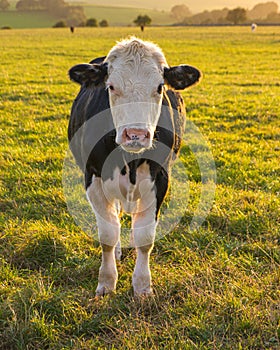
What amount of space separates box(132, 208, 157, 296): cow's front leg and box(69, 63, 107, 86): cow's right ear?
43.7 inches

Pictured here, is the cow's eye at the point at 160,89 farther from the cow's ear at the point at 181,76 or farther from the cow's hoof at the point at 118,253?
the cow's hoof at the point at 118,253

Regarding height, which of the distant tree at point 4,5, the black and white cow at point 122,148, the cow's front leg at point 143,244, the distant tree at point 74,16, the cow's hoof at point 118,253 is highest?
the distant tree at point 4,5

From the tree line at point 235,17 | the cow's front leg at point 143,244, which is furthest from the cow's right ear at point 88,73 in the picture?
the tree line at point 235,17

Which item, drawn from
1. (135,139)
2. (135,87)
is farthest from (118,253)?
(135,87)

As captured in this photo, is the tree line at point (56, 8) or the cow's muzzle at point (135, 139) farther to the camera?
the tree line at point (56, 8)

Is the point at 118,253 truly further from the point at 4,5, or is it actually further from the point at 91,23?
the point at 4,5

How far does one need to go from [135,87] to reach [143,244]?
1.28 metres

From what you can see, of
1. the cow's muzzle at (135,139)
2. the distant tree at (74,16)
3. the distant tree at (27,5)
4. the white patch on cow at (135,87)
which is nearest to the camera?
the cow's muzzle at (135,139)

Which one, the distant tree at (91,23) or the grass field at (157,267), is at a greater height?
the distant tree at (91,23)

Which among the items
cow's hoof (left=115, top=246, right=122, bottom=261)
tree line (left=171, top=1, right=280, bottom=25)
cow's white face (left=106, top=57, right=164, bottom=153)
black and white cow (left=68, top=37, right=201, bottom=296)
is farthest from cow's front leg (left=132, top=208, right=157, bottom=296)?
tree line (left=171, top=1, right=280, bottom=25)

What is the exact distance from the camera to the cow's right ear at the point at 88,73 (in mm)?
3324

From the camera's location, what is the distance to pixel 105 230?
360 centimetres

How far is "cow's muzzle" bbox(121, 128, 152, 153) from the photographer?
2848mm

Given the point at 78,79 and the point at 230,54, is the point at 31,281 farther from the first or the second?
the point at 230,54
